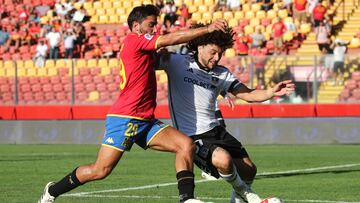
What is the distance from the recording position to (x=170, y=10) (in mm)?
35656

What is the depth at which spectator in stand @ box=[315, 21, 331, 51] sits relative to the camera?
31.8 meters

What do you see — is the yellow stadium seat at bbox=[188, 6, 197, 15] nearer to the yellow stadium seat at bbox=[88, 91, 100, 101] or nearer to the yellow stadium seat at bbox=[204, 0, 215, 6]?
the yellow stadium seat at bbox=[204, 0, 215, 6]

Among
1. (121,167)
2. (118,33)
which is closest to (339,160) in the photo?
(121,167)

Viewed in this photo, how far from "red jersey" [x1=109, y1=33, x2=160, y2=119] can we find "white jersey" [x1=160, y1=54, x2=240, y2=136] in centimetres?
54

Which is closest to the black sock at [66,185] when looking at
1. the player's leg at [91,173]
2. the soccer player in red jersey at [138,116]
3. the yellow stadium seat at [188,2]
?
the player's leg at [91,173]

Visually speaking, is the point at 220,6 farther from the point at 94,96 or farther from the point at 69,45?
the point at 94,96

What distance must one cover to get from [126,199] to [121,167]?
20.6 ft

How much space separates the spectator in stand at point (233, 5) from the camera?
35.7 metres

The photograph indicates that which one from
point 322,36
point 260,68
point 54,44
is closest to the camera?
point 260,68

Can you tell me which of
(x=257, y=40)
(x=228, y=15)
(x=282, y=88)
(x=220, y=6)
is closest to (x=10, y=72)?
(x=257, y=40)

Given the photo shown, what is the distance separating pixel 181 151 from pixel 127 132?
0.61 m

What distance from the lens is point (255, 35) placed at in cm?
3281

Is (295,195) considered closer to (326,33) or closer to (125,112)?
(125,112)

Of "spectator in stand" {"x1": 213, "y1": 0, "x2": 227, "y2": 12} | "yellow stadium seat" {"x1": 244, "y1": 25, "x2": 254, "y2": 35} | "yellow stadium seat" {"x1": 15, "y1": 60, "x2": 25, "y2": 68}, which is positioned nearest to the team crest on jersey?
"yellow stadium seat" {"x1": 15, "y1": 60, "x2": 25, "y2": 68}
